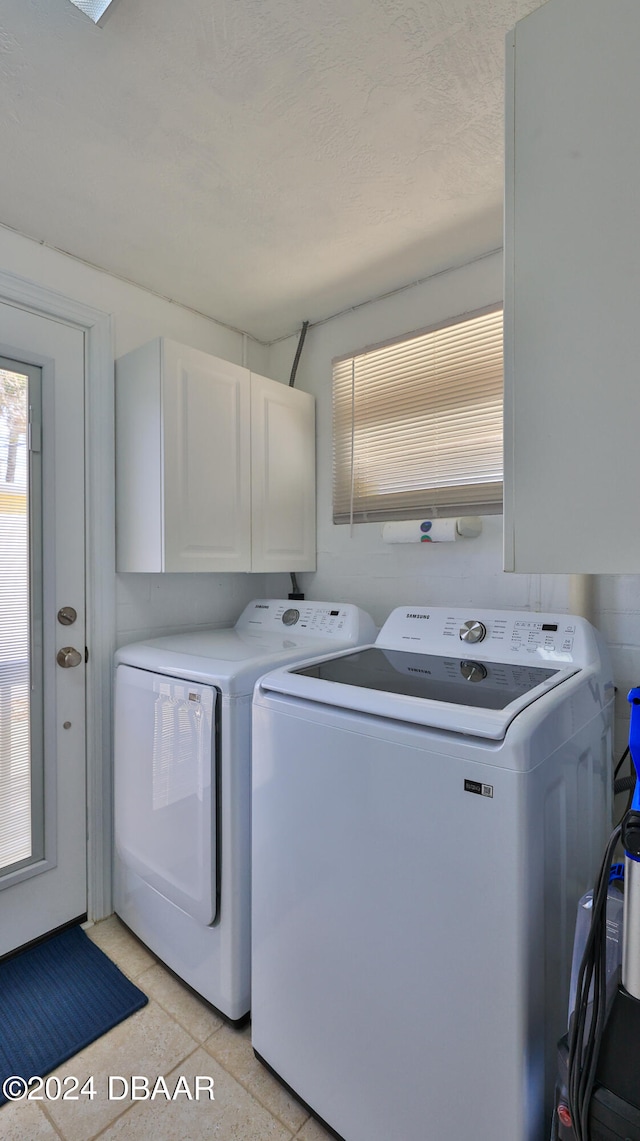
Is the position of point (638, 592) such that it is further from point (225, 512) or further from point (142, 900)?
point (142, 900)

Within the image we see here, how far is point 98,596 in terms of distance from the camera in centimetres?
198

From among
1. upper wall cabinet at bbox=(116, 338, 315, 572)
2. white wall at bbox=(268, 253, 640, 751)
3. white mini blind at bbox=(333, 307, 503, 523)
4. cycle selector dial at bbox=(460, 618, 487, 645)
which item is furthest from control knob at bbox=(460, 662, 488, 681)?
upper wall cabinet at bbox=(116, 338, 315, 572)

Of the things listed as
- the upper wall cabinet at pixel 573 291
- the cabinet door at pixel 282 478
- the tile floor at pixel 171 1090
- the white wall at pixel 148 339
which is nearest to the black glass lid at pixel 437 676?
the upper wall cabinet at pixel 573 291

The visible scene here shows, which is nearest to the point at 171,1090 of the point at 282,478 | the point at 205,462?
the point at 205,462

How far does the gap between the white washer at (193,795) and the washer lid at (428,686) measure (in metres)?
0.23

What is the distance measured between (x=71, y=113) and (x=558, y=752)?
6.25 feet

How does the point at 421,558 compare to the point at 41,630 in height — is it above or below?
above

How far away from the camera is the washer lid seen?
101cm

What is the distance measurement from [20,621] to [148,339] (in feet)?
4.13

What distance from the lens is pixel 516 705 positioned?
1.03m

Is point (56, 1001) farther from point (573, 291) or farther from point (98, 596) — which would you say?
point (573, 291)

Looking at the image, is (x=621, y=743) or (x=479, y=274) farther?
(x=479, y=274)

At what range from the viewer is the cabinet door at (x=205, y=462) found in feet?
6.07

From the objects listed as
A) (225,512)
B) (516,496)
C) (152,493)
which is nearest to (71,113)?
(152,493)
